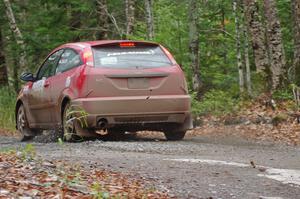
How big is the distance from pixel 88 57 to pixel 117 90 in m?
0.74

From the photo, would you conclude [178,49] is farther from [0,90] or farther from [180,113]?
[180,113]

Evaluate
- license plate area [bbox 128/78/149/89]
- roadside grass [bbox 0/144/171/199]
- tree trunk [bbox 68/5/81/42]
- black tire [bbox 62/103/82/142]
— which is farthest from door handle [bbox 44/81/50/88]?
tree trunk [bbox 68/5/81/42]

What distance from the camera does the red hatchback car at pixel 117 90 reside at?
9.86 meters

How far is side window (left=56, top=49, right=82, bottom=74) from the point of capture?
10359mm

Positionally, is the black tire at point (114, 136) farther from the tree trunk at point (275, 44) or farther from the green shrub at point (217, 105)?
the tree trunk at point (275, 44)

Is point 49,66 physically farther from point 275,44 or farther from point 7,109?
point 7,109

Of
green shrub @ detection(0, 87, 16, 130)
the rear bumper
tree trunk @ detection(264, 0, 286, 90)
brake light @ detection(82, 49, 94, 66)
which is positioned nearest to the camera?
the rear bumper

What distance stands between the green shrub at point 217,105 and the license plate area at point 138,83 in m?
4.95

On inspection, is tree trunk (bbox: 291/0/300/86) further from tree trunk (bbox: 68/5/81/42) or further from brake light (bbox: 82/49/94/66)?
tree trunk (bbox: 68/5/81/42)

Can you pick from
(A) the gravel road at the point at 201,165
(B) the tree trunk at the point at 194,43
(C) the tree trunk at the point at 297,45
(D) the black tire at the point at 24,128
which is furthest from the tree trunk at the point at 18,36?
(A) the gravel road at the point at 201,165

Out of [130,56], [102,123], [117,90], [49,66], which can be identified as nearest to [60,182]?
[102,123]

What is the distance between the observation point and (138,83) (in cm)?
1009

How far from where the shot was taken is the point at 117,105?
9.94m

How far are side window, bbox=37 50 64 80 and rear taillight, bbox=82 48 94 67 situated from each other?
1137 millimetres
